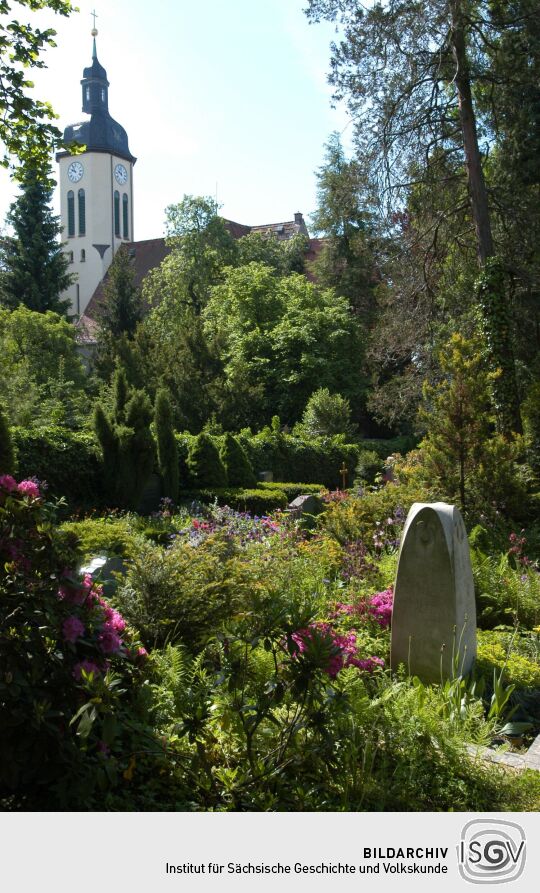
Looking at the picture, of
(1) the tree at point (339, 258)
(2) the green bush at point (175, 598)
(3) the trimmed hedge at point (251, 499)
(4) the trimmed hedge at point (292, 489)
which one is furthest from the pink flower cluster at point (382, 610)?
(1) the tree at point (339, 258)

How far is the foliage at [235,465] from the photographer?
16109 mm

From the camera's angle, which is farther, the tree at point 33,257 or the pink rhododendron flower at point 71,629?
the tree at point 33,257

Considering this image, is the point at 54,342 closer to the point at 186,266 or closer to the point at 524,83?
the point at 186,266

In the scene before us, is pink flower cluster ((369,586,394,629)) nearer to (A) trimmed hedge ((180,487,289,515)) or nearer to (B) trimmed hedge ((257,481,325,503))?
(A) trimmed hedge ((180,487,289,515))

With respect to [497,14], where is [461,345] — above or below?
below

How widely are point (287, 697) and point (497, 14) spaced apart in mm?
14057

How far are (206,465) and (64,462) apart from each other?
3.03m

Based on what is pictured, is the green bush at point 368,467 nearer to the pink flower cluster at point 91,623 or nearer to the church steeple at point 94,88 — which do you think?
the pink flower cluster at point 91,623

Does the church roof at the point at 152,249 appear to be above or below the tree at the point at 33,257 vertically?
above

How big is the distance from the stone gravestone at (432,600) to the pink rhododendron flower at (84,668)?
2.44 meters

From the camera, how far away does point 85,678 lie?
2809 millimetres

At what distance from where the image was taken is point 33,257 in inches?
1378
